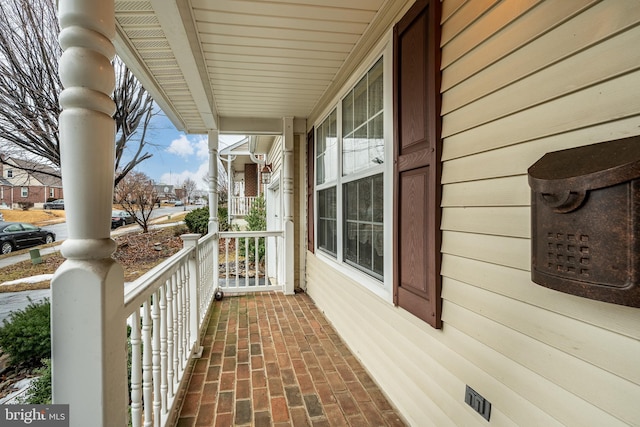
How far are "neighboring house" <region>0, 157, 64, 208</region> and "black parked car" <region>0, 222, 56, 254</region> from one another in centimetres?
26

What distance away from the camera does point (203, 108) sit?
3531mm

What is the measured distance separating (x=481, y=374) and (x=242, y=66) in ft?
9.60

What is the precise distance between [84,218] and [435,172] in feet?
4.63

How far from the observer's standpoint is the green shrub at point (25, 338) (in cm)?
291

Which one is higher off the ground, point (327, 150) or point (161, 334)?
point (327, 150)

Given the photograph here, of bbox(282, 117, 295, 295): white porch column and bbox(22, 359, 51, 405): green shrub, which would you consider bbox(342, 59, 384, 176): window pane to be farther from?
bbox(22, 359, 51, 405): green shrub

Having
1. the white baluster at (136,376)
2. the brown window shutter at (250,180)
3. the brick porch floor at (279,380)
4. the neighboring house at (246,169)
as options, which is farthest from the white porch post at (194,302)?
the brown window shutter at (250,180)

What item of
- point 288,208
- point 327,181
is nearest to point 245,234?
point 288,208

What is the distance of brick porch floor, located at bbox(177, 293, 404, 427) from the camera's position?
1959 mm

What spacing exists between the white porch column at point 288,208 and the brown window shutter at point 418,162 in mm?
2815

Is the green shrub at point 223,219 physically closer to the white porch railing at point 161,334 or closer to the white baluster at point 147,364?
the white porch railing at point 161,334

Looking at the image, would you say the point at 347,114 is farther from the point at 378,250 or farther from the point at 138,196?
the point at 138,196

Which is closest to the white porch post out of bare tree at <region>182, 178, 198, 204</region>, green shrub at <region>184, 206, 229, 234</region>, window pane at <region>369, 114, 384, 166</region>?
window pane at <region>369, 114, 384, 166</region>

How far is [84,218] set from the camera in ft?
2.87
